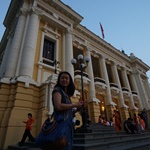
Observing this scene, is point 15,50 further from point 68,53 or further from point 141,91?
point 141,91

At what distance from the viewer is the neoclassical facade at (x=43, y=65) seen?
7043 millimetres

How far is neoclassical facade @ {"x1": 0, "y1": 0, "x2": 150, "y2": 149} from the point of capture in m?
7.04

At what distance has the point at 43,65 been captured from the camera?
953cm

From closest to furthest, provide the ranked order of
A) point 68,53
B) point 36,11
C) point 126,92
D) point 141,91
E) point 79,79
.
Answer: point 36,11 < point 68,53 < point 79,79 < point 126,92 < point 141,91

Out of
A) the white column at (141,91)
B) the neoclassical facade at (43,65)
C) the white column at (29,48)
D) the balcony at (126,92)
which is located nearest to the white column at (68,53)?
the neoclassical facade at (43,65)

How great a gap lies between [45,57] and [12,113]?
581 cm

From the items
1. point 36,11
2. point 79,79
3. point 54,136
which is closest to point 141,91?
point 79,79

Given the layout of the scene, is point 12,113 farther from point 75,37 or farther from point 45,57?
point 75,37

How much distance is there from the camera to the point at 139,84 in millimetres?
20891

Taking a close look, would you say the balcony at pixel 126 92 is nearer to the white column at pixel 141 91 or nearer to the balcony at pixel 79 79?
the white column at pixel 141 91

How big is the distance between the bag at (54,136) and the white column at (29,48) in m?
7.18

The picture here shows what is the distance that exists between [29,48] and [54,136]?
8.59 meters

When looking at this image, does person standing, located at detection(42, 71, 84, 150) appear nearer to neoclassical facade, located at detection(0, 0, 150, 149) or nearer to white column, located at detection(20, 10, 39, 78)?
neoclassical facade, located at detection(0, 0, 150, 149)

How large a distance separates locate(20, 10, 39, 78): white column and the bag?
718 cm
